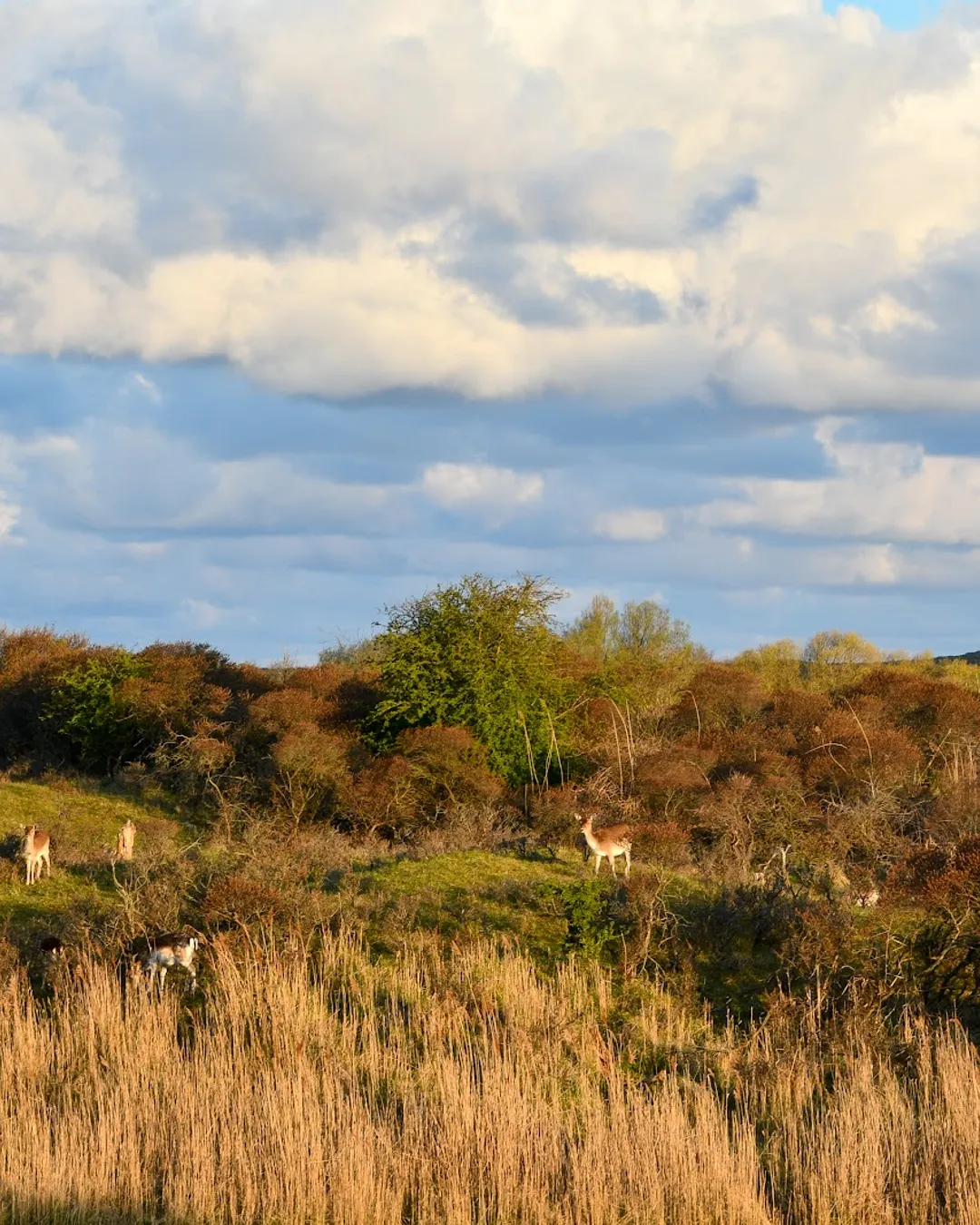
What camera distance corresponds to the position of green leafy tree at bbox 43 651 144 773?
3097cm

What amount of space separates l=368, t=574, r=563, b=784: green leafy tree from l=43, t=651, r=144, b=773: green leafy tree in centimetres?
602

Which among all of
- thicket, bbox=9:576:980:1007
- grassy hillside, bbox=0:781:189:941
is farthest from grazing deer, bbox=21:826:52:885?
thicket, bbox=9:576:980:1007

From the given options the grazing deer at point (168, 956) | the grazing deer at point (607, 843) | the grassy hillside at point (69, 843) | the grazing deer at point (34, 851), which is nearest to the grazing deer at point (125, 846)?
the grassy hillside at point (69, 843)

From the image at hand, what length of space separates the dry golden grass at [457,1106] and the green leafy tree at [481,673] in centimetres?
1435

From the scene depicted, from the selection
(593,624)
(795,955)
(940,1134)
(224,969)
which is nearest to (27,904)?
(224,969)

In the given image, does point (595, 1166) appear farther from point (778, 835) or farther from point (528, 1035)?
point (778, 835)

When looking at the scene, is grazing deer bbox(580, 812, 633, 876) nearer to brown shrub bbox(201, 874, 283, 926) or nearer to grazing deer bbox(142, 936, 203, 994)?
brown shrub bbox(201, 874, 283, 926)

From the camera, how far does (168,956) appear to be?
12.9 meters

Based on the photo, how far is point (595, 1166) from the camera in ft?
29.3

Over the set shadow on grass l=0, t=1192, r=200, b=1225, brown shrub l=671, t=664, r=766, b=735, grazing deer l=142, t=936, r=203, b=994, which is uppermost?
brown shrub l=671, t=664, r=766, b=735

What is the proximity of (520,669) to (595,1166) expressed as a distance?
19.8 metres

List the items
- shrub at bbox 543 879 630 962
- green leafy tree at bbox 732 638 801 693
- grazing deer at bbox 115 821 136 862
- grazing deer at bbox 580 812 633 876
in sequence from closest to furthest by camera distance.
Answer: shrub at bbox 543 879 630 962 < grazing deer at bbox 580 812 633 876 < grazing deer at bbox 115 821 136 862 < green leafy tree at bbox 732 638 801 693

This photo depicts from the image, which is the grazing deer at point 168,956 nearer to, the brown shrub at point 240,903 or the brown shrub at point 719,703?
the brown shrub at point 240,903

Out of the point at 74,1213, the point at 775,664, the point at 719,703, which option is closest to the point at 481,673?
the point at 719,703
